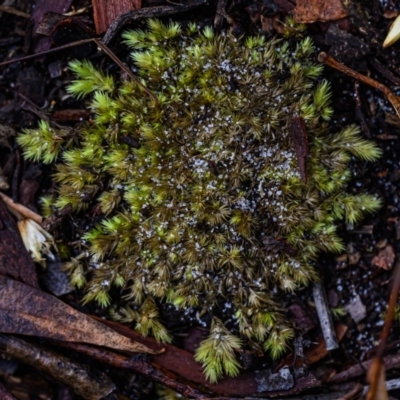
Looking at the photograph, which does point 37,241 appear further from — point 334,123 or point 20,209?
point 334,123

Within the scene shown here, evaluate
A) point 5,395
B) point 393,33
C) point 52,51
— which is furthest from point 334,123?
point 5,395

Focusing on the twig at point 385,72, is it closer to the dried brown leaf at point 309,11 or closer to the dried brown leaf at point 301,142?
the dried brown leaf at point 309,11

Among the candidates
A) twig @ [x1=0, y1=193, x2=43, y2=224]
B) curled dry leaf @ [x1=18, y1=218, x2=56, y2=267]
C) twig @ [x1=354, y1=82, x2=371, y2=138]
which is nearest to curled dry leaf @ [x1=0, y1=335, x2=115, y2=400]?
curled dry leaf @ [x1=18, y1=218, x2=56, y2=267]

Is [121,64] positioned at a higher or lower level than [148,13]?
lower

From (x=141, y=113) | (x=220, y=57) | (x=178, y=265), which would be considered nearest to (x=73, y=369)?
(x=178, y=265)

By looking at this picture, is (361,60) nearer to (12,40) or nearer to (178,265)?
(178,265)

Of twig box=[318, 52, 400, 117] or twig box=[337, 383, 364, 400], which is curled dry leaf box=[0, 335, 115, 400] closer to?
twig box=[337, 383, 364, 400]
